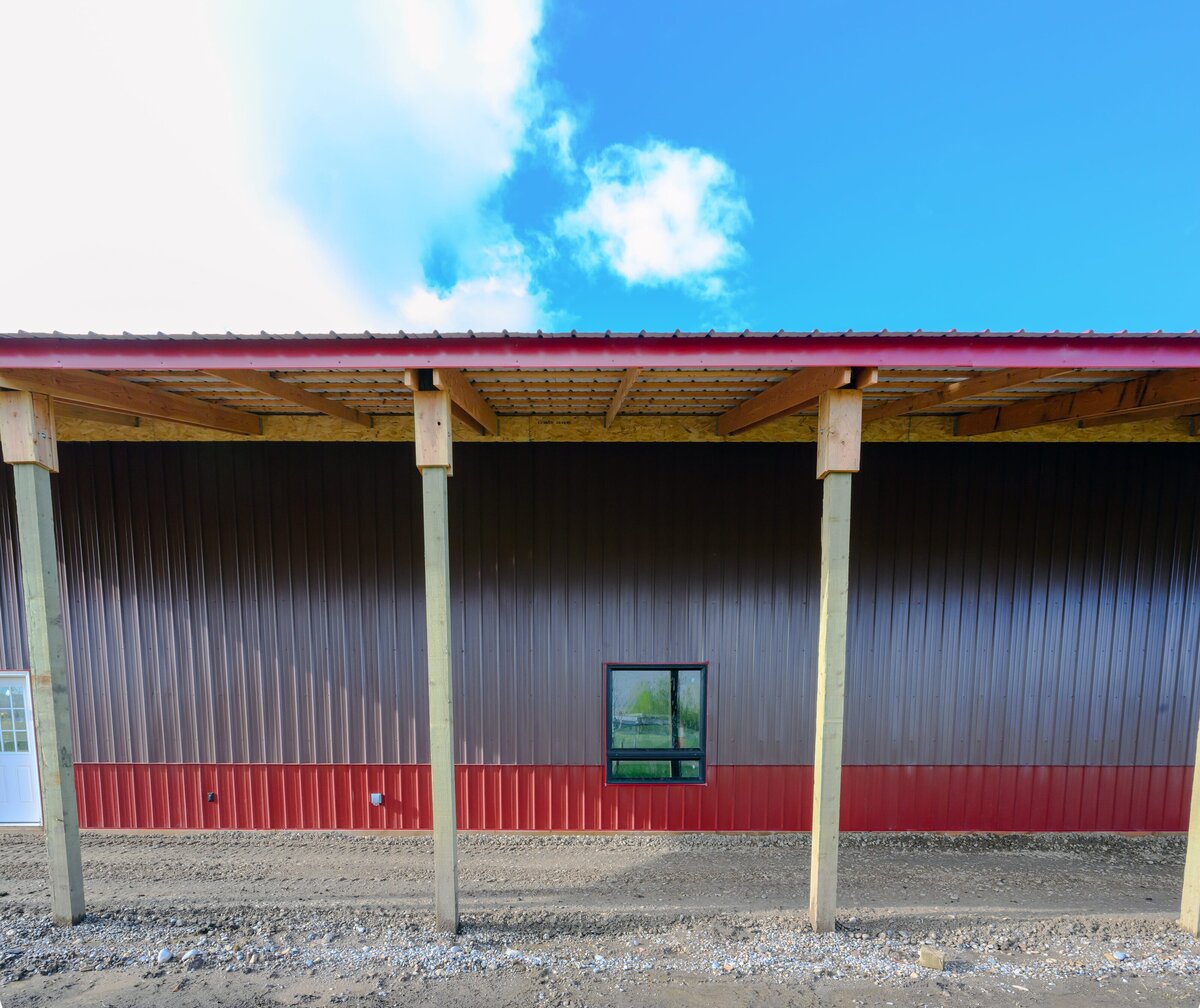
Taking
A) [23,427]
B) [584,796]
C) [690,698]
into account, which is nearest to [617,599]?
[690,698]

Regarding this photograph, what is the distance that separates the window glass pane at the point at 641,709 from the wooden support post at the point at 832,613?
198 cm

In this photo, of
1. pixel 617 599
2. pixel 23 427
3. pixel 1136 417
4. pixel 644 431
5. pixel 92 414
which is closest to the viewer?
pixel 23 427

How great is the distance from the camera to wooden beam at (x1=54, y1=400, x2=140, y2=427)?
4.35m

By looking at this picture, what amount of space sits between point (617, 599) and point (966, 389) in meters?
3.64

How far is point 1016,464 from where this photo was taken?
543cm

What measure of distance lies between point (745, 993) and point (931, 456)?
5.03 metres

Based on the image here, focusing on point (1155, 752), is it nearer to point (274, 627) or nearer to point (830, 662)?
point (830, 662)

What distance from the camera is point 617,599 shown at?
18.1ft

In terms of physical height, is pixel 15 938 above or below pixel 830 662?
below

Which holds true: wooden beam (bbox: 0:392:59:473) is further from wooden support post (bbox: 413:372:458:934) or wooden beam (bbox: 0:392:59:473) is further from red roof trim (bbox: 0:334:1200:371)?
wooden support post (bbox: 413:372:458:934)

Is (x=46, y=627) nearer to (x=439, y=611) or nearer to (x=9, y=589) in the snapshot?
(x=9, y=589)

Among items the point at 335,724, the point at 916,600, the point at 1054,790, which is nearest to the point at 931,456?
the point at 916,600

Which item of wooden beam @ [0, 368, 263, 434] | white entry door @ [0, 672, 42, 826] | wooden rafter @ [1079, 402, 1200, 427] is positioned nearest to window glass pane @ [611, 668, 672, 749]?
wooden beam @ [0, 368, 263, 434]

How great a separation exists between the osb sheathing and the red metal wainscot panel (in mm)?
3577
